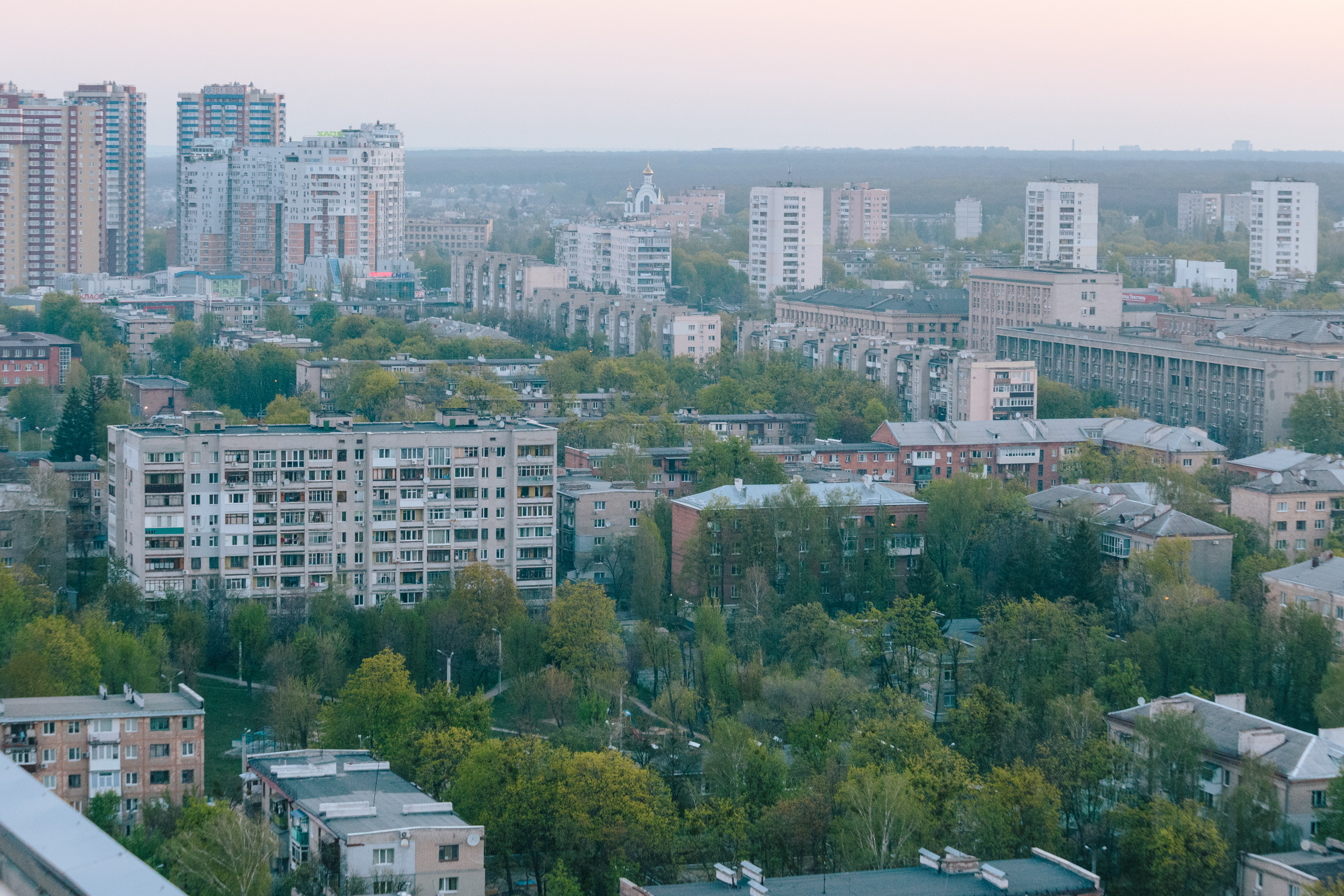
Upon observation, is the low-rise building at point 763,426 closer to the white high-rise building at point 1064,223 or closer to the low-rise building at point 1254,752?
the low-rise building at point 1254,752

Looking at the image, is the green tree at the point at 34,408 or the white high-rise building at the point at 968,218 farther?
the white high-rise building at the point at 968,218

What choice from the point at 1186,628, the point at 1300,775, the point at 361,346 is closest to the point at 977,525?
the point at 1186,628

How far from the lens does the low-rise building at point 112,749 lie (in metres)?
18.3

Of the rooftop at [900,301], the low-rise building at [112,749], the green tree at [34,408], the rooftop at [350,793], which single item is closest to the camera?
the rooftop at [350,793]

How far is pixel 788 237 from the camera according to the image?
75750 mm

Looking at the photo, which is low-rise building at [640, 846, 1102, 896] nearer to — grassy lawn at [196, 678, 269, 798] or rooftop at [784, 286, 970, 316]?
grassy lawn at [196, 678, 269, 798]

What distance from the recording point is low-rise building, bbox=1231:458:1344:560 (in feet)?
102

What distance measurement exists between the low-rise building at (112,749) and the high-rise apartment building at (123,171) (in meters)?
66.3

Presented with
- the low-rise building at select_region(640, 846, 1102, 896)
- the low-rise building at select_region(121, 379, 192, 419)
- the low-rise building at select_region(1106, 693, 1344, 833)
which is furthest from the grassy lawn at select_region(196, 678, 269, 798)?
the low-rise building at select_region(121, 379, 192, 419)

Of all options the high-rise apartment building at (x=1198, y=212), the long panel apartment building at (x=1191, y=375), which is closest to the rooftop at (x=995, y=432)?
the long panel apartment building at (x=1191, y=375)

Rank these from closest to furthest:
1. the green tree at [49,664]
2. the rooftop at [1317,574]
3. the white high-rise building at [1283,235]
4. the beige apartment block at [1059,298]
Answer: the green tree at [49,664] → the rooftop at [1317,574] → the beige apartment block at [1059,298] → the white high-rise building at [1283,235]

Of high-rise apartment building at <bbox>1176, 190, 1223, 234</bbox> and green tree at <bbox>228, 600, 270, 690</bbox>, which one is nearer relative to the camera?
green tree at <bbox>228, 600, 270, 690</bbox>

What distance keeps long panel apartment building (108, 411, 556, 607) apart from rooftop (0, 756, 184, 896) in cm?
1852

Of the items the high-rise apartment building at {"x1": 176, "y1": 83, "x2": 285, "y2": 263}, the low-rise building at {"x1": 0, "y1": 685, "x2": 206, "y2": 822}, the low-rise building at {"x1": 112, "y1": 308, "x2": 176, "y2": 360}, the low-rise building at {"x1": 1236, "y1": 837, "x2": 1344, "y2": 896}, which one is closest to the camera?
the low-rise building at {"x1": 1236, "y1": 837, "x2": 1344, "y2": 896}
